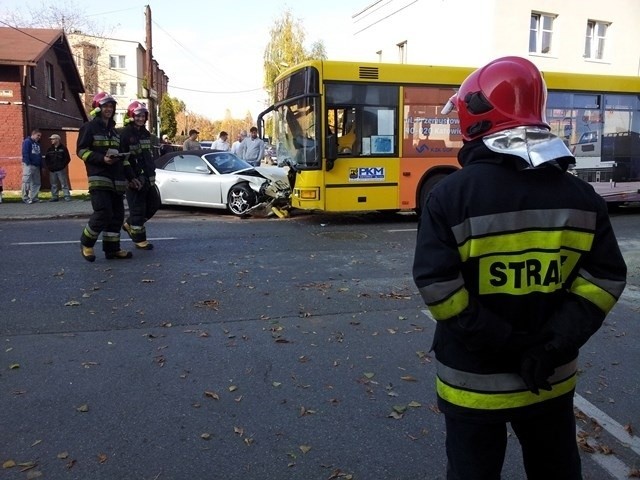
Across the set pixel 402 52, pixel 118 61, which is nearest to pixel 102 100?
pixel 402 52

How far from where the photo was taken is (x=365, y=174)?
36.2 feet

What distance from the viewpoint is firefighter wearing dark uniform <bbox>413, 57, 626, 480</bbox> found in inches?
66.4

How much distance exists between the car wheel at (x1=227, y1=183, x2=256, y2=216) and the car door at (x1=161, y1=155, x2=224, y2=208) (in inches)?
11.1

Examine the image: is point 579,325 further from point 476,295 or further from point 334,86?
point 334,86

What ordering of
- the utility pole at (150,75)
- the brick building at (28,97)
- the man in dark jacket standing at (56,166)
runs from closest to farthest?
the man in dark jacket standing at (56,166)
the brick building at (28,97)
the utility pole at (150,75)

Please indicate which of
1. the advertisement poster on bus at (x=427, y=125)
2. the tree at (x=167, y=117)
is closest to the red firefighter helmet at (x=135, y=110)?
the advertisement poster on bus at (x=427, y=125)

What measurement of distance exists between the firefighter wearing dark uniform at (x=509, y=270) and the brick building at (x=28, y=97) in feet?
61.7

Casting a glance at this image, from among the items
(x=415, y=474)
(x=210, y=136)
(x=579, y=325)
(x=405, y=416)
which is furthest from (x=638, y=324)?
(x=210, y=136)

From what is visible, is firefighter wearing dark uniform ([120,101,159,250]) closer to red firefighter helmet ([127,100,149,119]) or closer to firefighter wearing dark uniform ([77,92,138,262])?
red firefighter helmet ([127,100,149,119])

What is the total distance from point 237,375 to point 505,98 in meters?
2.81

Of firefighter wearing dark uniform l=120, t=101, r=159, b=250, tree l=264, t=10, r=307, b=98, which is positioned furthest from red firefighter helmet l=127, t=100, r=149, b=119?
tree l=264, t=10, r=307, b=98

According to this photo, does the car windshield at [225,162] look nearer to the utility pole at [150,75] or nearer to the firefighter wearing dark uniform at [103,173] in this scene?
the firefighter wearing dark uniform at [103,173]

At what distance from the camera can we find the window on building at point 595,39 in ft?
80.8

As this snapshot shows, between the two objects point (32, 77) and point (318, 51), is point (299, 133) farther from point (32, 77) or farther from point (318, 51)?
point (318, 51)
